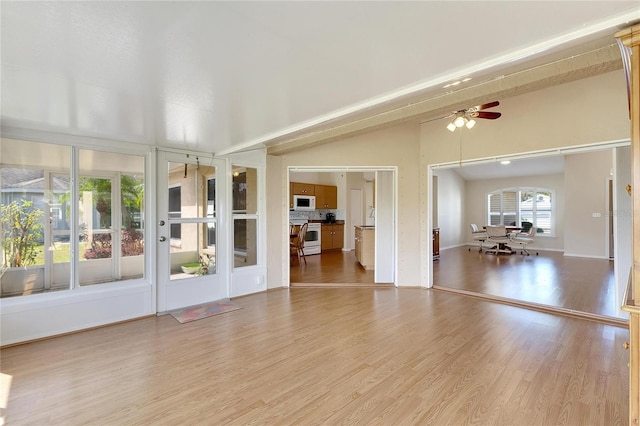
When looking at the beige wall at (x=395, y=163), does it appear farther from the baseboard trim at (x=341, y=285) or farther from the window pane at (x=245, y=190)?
the window pane at (x=245, y=190)

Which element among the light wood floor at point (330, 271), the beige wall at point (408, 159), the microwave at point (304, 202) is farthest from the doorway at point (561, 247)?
the microwave at point (304, 202)

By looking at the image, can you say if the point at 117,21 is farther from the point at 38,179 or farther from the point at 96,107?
the point at 38,179

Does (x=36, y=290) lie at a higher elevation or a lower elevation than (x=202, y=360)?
higher

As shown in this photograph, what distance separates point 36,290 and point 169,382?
215cm

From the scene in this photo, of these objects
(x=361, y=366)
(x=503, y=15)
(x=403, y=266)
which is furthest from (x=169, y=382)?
(x=403, y=266)

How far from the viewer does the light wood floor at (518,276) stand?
427cm

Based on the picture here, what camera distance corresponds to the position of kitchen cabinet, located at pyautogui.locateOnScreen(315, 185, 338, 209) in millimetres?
9125

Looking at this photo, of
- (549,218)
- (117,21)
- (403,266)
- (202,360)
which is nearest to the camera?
(117,21)

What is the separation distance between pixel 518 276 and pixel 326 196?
544cm

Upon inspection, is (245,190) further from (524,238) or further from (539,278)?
(524,238)

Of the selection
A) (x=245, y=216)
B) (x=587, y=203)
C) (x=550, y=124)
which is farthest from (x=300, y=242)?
(x=587, y=203)

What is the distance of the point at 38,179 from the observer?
128 inches

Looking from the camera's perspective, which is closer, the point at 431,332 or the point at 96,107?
the point at 96,107

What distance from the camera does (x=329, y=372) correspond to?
7.94ft
